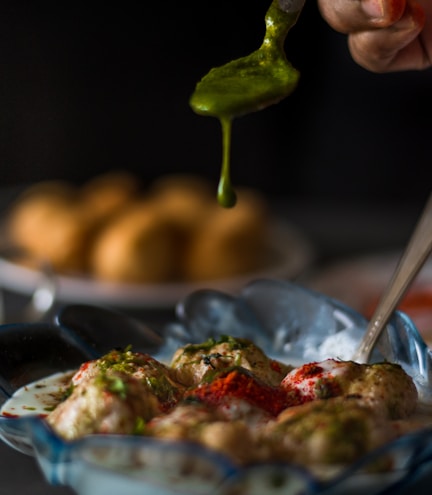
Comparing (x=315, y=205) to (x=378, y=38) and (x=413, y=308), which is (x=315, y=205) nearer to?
(x=413, y=308)

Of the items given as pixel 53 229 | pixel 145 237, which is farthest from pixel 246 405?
pixel 53 229

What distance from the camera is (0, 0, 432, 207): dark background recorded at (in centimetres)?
382

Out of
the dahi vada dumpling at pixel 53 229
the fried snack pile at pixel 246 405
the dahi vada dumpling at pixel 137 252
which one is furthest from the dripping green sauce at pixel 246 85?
the dahi vada dumpling at pixel 53 229

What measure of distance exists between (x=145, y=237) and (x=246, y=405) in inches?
57.6

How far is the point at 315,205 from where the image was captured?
10.9 ft

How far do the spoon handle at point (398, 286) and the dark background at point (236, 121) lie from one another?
2.60 meters

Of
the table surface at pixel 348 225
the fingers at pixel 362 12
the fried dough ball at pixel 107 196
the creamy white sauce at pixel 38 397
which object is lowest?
the table surface at pixel 348 225

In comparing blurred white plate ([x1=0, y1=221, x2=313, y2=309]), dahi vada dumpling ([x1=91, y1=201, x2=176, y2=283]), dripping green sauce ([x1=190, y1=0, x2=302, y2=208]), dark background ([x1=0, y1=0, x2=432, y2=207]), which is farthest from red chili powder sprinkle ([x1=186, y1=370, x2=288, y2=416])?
dark background ([x1=0, y1=0, x2=432, y2=207])

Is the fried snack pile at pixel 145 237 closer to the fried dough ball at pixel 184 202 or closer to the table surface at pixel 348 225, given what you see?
the fried dough ball at pixel 184 202

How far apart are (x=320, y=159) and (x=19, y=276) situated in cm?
221

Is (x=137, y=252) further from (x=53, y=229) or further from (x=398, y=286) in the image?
(x=398, y=286)

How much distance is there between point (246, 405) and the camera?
0.86m

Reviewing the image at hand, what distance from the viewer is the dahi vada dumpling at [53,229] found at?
7.79 feet

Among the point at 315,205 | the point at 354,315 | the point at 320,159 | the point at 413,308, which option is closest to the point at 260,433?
the point at 354,315
